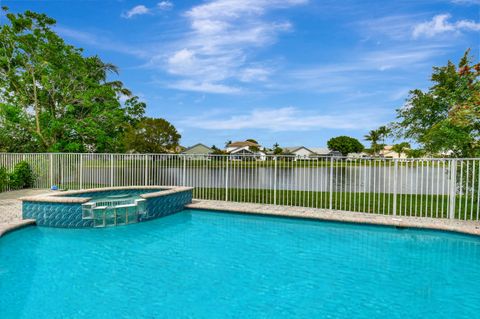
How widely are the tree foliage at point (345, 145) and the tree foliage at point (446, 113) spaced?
260 ft

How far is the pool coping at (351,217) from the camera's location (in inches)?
316

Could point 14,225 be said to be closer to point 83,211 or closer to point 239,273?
point 83,211

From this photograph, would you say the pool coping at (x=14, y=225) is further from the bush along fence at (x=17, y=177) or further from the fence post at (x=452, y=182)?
the fence post at (x=452, y=182)

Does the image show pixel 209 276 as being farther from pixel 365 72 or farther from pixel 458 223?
pixel 365 72

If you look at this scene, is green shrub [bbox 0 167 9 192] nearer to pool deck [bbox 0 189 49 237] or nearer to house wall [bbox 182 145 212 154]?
pool deck [bbox 0 189 49 237]

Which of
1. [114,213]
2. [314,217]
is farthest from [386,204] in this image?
[114,213]

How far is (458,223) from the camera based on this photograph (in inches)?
330

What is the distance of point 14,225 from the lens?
7.82m

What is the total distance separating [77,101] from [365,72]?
62.2 feet

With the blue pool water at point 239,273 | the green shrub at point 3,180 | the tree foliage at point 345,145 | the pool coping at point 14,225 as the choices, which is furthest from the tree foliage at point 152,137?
the tree foliage at point 345,145

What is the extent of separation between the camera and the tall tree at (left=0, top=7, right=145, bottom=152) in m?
19.3

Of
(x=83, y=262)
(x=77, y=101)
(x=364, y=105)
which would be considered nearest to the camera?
(x=83, y=262)

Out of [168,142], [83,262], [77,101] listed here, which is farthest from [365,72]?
[168,142]

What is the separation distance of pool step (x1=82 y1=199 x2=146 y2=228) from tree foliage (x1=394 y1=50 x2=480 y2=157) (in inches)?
396
